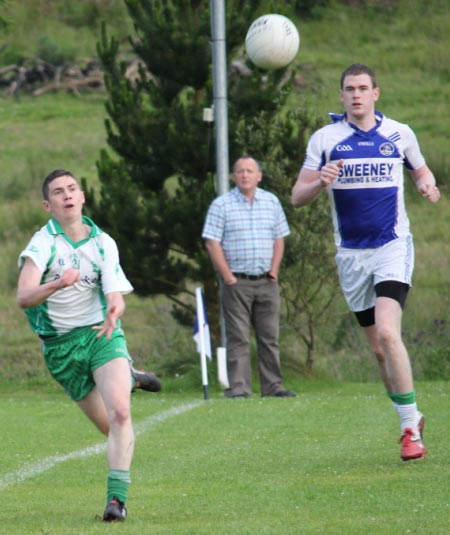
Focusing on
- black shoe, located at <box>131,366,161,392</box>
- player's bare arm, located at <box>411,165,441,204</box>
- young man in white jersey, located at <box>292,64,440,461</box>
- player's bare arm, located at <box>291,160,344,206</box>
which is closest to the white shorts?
young man in white jersey, located at <box>292,64,440,461</box>

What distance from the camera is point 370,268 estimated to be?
913cm

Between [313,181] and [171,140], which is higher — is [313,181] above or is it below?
above

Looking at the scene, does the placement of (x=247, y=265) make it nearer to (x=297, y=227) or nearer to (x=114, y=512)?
(x=297, y=227)

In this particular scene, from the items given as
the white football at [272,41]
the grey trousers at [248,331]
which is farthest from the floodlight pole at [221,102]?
the grey trousers at [248,331]

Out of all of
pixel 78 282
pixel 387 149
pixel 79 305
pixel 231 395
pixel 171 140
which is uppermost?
pixel 387 149

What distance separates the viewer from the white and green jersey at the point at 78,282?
762 cm

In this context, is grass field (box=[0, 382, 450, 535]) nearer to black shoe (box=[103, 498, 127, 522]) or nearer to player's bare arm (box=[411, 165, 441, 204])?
black shoe (box=[103, 498, 127, 522])

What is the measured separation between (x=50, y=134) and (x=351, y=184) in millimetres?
32885

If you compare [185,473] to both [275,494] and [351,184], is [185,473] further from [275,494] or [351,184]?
[351,184]

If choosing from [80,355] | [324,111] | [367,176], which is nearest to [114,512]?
[80,355]

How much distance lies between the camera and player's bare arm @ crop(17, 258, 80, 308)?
7.03m

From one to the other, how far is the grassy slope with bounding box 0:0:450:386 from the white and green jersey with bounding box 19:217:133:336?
Answer: 9.94 metres

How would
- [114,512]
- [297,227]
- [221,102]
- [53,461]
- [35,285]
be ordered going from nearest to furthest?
[114,512] → [35,285] → [53,461] → [221,102] → [297,227]

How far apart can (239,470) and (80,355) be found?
5.85 ft
